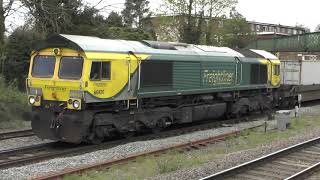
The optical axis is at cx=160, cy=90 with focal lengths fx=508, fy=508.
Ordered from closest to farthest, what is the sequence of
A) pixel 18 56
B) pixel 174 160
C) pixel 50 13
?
pixel 174 160 < pixel 50 13 < pixel 18 56

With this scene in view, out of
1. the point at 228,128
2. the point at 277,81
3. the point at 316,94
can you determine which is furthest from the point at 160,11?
the point at 228,128

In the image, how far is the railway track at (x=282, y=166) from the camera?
1038 cm

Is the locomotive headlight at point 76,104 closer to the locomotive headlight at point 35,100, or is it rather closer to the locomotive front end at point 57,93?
the locomotive front end at point 57,93

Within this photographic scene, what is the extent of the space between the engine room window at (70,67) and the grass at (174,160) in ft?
10.7

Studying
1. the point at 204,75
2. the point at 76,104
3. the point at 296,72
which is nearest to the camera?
the point at 76,104

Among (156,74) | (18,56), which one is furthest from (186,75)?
(18,56)

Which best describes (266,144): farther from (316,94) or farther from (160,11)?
(160,11)

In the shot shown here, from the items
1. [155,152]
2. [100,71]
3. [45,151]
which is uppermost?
[100,71]

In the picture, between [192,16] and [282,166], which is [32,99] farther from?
[192,16]

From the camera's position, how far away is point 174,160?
1173 cm

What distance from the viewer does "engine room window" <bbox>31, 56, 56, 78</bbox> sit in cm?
1455

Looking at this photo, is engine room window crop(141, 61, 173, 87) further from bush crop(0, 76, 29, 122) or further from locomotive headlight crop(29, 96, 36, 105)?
bush crop(0, 76, 29, 122)

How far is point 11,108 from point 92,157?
8215mm

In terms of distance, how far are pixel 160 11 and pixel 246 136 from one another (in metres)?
32.3
